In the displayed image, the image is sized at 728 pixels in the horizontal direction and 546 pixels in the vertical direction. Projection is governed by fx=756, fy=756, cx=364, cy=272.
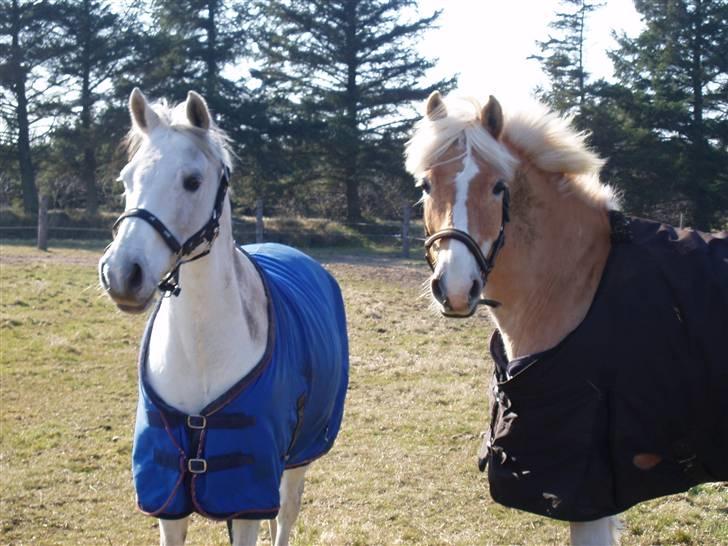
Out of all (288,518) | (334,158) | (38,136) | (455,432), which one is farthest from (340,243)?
(288,518)

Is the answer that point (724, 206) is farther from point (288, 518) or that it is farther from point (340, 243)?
point (288, 518)

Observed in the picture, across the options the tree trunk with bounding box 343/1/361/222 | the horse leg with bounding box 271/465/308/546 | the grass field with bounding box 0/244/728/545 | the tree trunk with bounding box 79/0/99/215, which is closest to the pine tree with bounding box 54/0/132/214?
the tree trunk with bounding box 79/0/99/215

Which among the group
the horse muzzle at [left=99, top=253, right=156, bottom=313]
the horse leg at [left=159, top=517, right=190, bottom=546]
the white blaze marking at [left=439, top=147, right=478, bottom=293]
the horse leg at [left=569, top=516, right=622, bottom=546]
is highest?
the white blaze marking at [left=439, top=147, right=478, bottom=293]

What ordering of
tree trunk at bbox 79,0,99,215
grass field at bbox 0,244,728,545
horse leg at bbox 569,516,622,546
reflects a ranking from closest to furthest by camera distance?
horse leg at bbox 569,516,622,546
grass field at bbox 0,244,728,545
tree trunk at bbox 79,0,99,215

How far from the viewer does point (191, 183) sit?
2.83 meters

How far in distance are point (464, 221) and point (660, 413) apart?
97cm

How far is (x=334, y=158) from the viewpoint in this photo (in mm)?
26984

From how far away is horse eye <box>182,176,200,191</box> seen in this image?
2799 mm

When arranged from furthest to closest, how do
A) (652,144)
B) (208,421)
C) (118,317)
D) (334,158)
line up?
(334,158) < (652,144) < (118,317) < (208,421)

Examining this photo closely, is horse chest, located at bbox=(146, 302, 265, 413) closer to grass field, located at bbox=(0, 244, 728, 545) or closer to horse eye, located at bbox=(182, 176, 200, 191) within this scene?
horse eye, located at bbox=(182, 176, 200, 191)

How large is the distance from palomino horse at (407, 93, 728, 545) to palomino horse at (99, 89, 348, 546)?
791 mm

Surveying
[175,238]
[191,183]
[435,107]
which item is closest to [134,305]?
[175,238]

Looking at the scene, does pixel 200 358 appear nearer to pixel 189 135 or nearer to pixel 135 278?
pixel 135 278

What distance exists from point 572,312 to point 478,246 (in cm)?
49
